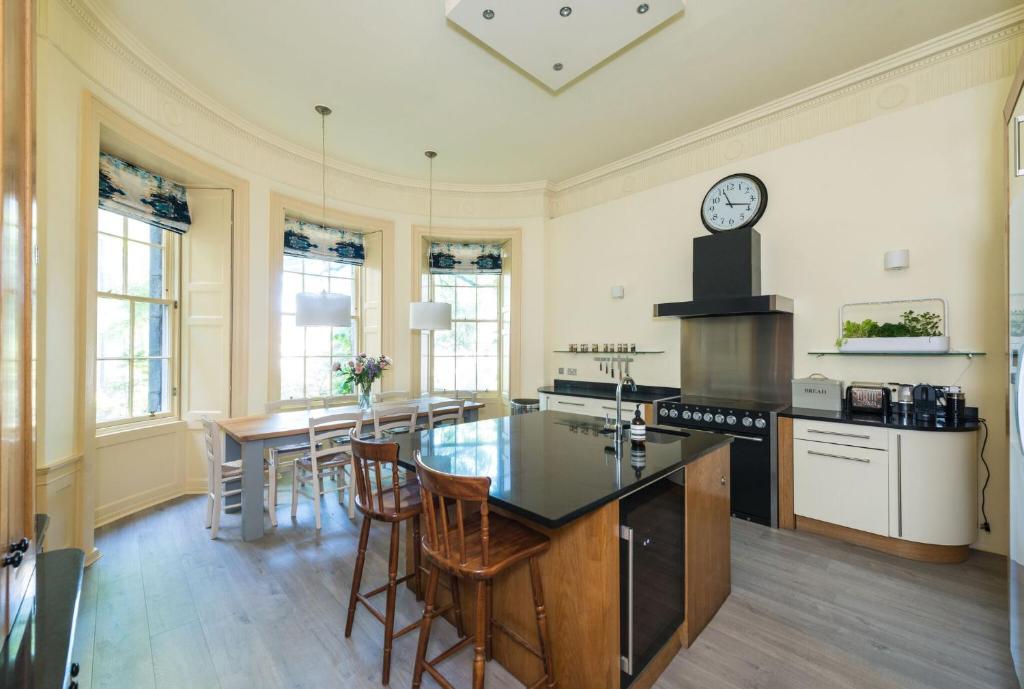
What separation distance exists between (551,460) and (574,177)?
422 centimetres

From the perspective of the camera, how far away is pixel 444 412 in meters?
4.23

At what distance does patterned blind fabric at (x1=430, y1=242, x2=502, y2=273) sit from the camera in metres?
5.44

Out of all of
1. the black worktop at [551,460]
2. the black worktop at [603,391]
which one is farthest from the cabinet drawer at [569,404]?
the black worktop at [551,460]

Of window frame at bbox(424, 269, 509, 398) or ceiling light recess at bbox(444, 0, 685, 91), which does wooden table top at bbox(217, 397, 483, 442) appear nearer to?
window frame at bbox(424, 269, 509, 398)

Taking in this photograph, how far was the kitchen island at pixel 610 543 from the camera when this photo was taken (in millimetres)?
1477

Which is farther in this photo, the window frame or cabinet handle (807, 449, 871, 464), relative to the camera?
the window frame

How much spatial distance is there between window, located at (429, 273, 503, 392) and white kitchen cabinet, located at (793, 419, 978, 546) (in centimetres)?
352

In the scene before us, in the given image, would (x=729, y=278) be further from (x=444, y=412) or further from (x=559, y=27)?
(x=444, y=412)

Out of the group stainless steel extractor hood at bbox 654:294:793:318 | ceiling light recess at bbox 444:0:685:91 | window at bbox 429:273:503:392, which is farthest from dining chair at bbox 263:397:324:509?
stainless steel extractor hood at bbox 654:294:793:318

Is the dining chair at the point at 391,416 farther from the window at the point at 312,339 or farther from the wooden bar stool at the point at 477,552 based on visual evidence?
the wooden bar stool at the point at 477,552

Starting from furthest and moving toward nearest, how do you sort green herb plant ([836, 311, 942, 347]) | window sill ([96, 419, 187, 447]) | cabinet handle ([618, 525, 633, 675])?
1. window sill ([96, 419, 187, 447])
2. green herb plant ([836, 311, 942, 347])
3. cabinet handle ([618, 525, 633, 675])

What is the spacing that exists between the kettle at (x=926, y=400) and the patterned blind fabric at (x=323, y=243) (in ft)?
17.2

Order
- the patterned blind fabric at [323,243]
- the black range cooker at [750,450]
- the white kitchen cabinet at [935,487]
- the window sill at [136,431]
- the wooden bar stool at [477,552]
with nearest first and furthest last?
the wooden bar stool at [477,552]
the white kitchen cabinet at [935,487]
the black range cooker at [750,450]
the window sill at [136,431]
the patterned blind fabric at [323,243]

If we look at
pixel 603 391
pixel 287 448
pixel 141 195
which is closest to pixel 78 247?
pixel 141 195
